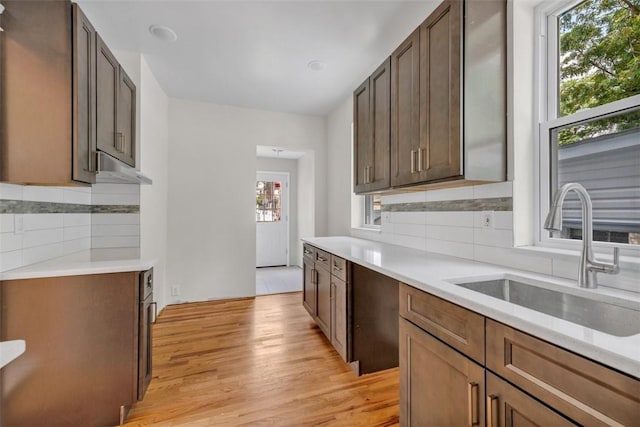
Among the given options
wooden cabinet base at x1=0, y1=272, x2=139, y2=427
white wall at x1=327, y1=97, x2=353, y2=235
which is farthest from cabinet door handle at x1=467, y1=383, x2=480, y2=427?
white wall at x1=327, y1=97, x2=353, y2=235

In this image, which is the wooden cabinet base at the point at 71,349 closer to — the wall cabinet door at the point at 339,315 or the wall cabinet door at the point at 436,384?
the wall cabinet door at the point at 339,315

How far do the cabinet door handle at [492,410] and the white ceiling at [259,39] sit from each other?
2287mm

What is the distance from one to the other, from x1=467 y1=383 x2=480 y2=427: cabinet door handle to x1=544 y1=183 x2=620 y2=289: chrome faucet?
2.07 ft

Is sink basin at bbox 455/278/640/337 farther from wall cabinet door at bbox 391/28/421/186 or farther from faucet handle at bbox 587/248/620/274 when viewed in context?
wall cabinet door at bbox 391/28/421/186

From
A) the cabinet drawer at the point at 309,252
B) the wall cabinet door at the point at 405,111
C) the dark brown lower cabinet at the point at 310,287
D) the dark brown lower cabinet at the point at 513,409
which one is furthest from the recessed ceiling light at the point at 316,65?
the dark brown lower cabinet at the point at 513,409

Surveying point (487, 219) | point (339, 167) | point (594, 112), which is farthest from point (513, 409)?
point (339, 167)

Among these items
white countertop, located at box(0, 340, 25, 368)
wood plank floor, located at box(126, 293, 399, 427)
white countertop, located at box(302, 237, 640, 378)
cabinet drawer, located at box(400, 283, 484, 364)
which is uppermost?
white countertop, located at box(302, 237, 640, 378)

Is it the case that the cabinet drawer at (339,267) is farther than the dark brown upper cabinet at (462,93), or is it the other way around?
the cabinet drawer at (339,267)

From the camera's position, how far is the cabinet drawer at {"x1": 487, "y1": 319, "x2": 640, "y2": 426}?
62 cm

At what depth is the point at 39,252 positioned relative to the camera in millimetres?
1750

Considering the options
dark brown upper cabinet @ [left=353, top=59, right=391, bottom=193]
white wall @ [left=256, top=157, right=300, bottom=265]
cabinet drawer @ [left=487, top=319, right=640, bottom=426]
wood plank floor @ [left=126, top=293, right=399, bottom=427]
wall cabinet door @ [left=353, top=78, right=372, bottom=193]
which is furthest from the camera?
white wall @ [left=256, top=157, right=300, bottom=265]

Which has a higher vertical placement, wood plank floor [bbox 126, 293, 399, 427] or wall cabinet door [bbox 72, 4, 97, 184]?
wall cabinet door [bbox 72, 4, 97, 184]

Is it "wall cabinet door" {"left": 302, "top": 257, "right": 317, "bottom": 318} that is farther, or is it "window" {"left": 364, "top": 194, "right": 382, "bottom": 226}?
"window" {"left": 364, "top": 194, "right": 382, "bottom": 226}

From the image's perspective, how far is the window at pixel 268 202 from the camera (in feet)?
19.0
